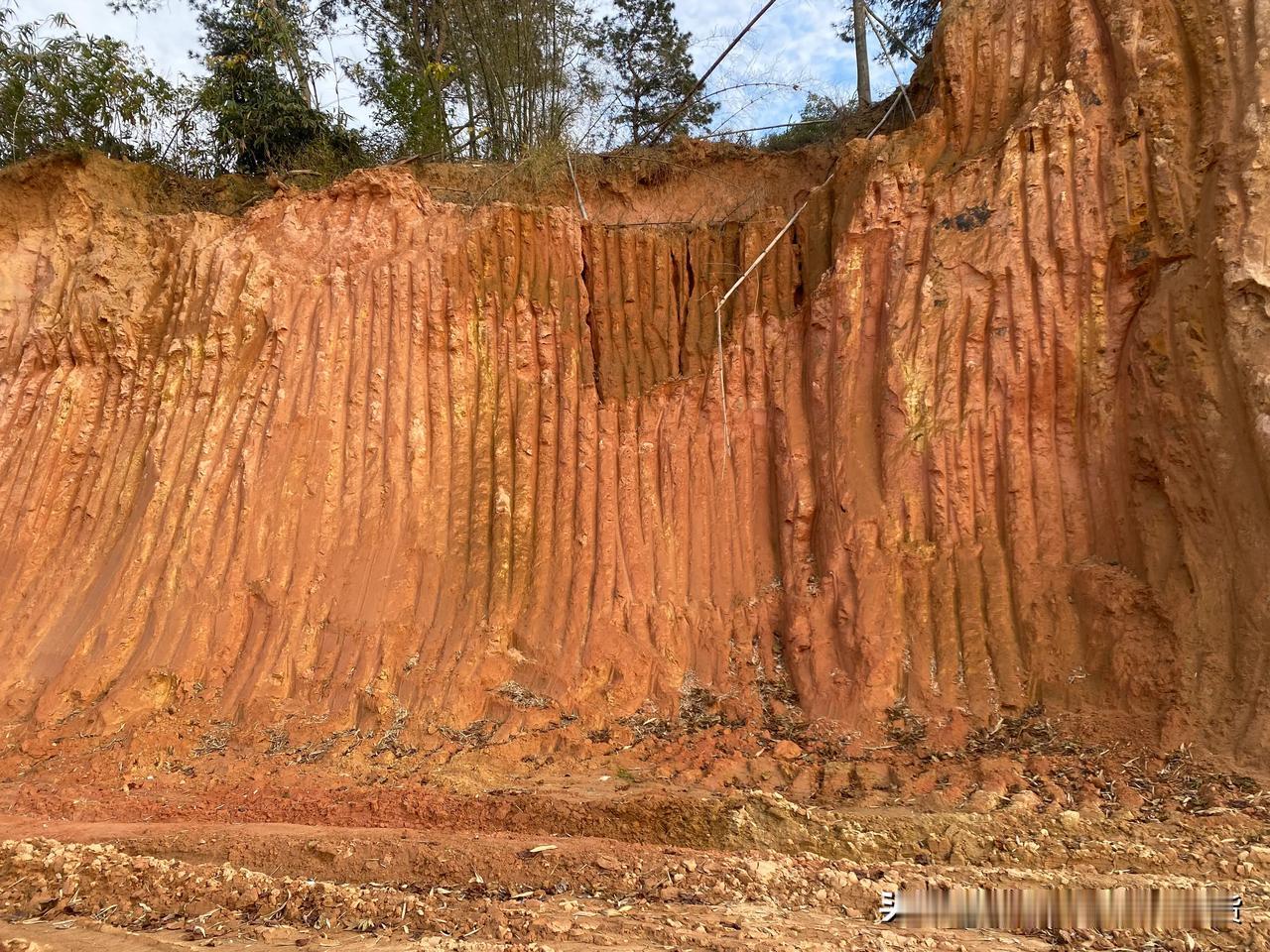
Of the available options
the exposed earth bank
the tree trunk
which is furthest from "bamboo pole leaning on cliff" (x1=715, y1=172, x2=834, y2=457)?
the tree trunk

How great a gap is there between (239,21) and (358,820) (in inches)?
560

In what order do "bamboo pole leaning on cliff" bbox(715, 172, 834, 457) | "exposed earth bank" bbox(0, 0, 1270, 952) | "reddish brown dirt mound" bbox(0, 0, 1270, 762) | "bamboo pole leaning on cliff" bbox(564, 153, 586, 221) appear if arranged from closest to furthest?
"exposed earth bank" bbox(0, 0, 1270, 952)
"reddish brown dirt mound" bbox(0, 0, 1270, 762)
"bamboo pole leaning on cliff" bbox(715, 172, 834, 457)
"bamboo pole leaning on cliff" bbox(564, 153, 586, 221)

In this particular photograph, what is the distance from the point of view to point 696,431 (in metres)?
9.00

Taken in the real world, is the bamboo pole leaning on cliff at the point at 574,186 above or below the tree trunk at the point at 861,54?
below

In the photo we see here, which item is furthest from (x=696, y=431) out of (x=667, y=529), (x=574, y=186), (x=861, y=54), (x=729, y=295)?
(x=861, y=54)

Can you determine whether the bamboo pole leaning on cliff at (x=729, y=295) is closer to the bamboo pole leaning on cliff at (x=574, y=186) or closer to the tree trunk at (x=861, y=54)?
the bamboo pole leaning on cliff at (x=574, y=186)

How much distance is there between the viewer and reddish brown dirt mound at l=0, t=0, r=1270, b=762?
21.4 ft

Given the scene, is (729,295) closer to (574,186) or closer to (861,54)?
(574,186)

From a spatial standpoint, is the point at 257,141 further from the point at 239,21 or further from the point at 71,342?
the point at 71,342

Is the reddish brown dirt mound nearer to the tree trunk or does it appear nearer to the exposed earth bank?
the exposed earth bank

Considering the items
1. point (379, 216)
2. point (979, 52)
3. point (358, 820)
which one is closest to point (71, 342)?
point (379, 216)

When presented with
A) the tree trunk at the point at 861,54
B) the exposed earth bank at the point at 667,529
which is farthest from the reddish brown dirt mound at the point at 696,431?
the tree trunk at the point at 861,54

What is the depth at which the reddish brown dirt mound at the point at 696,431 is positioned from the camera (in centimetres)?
651

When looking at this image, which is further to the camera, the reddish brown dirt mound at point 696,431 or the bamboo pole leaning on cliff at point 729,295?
the bamboo pole leaning on cliff at point 729,295
